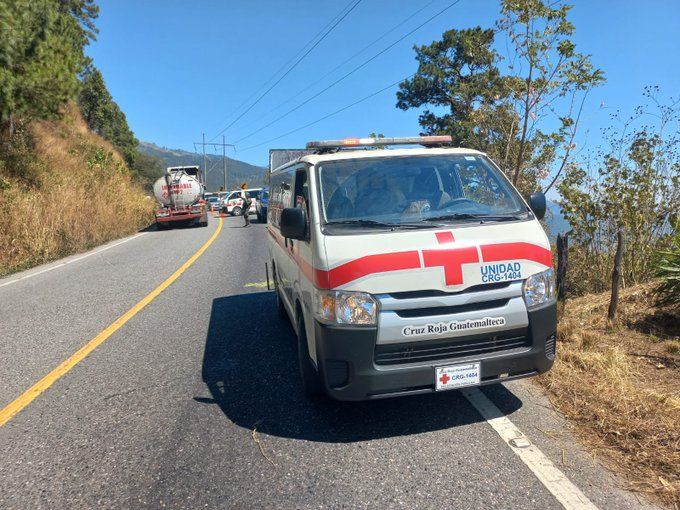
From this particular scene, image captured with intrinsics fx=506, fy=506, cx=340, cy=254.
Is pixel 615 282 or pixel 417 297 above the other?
pixel 417 297

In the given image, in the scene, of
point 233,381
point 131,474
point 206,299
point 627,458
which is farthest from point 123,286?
point 627,458

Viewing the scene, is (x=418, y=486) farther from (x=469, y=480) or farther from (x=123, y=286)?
(x=123, y=286)

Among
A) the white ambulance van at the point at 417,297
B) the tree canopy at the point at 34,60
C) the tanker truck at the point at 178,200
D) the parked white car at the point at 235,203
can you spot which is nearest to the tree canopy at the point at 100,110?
the parked white car at the point at 235,203

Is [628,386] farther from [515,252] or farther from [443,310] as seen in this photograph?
[443,310]

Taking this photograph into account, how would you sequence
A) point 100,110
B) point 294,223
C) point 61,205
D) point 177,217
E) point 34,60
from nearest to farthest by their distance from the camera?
point 294,223 < point 34,60 < point 61,205 < point 177,217 < point 100,110

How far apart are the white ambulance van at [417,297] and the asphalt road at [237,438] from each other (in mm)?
390

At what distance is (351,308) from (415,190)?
1.40 m

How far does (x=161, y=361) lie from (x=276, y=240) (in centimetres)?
187

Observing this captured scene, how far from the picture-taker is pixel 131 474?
3.08m

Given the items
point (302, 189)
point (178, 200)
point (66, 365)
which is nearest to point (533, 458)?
point (302, 189)

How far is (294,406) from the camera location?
396cm

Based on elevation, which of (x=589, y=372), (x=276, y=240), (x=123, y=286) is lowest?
(x=123, y=286)

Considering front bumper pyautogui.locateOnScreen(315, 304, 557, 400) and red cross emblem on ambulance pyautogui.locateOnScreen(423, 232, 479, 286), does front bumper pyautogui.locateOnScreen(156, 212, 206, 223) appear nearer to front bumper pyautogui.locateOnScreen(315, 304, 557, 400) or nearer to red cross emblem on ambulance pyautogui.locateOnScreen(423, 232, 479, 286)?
front bumper pyautogui.locateOnScreen(315, 304, 557, 400)

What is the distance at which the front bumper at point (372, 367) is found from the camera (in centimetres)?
323
